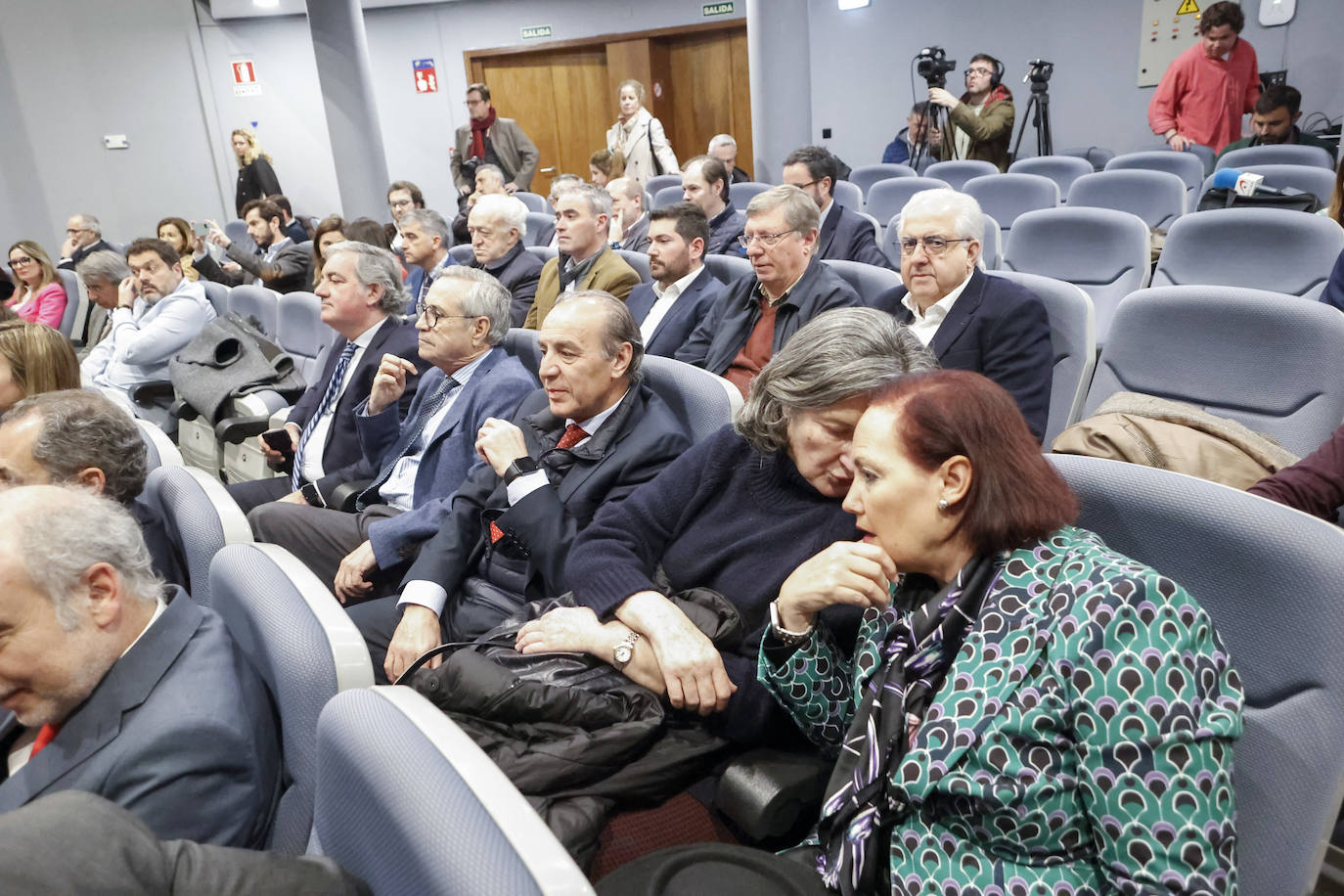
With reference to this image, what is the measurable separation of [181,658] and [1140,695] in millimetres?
1153

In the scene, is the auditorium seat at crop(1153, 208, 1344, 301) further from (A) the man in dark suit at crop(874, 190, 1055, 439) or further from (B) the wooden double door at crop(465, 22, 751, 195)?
(B) the wooden double door at crop(465, 22, 751, 195)

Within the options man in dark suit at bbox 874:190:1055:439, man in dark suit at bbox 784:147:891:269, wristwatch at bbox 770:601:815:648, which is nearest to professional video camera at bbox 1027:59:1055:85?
man in dark suit at bbox 784:147:891:269

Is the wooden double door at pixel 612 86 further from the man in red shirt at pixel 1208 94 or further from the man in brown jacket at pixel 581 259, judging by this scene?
the man in brown jacket at pixel 581 259

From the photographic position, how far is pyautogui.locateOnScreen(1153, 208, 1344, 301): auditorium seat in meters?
2.79

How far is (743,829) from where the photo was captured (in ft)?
3.98

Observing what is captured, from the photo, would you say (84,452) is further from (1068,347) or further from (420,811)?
(1068,347)

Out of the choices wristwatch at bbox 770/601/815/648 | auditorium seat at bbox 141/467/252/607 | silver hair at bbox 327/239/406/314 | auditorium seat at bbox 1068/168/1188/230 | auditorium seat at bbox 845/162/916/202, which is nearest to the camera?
wristwatch at bbox 770/601/815/648

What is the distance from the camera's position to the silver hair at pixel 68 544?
3.47ft

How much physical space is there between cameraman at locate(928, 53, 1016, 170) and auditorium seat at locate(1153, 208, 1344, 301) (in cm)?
320

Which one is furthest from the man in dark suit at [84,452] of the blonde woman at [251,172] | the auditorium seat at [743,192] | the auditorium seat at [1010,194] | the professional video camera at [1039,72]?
the blonde woman at [251,172]

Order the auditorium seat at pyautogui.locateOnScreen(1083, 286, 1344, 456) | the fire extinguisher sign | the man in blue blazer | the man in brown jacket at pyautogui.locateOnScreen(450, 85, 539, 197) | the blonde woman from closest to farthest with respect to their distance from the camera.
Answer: the auditorium seat at pyautogui.locateOnScreen(1083, 286, 1344, 456) → the man in blue blazer → the man in brown jacket at pyautogui.locateOnScreen(450, 85, 539, 197) → the blonde woman → the fire extinguisher sign

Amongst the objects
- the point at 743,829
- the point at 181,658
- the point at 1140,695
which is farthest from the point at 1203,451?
the point at 181,658

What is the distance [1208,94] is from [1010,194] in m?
2.29

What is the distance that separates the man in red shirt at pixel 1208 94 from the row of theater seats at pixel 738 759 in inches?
232
